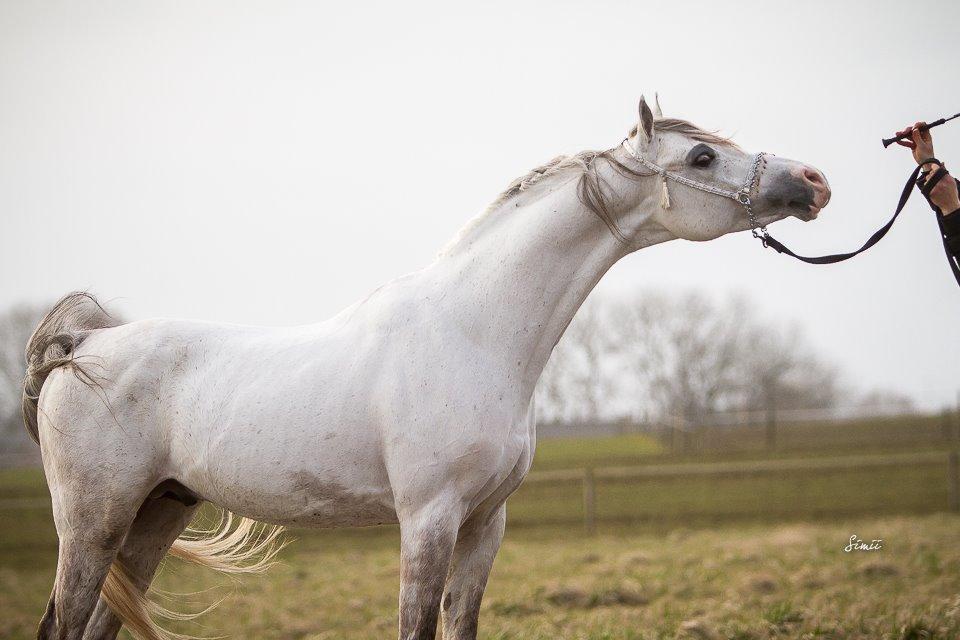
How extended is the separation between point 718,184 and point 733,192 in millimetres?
66

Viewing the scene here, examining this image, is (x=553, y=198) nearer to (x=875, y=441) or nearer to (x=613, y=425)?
(x=875, y=441)

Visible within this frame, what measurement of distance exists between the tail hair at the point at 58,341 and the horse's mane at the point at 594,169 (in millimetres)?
2106

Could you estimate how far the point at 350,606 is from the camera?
288 inches

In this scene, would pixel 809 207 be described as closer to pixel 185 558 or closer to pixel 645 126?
pixel 645 126

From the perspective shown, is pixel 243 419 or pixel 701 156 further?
pixel 243 419

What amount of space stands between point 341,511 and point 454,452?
62 centimetres

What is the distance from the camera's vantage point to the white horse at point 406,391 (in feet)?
10.2

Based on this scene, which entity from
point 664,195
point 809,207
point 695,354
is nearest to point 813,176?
point 809,207

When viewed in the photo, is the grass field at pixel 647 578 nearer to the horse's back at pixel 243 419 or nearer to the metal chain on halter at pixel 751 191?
the horse's back at pixel 243 419

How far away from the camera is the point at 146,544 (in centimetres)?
390

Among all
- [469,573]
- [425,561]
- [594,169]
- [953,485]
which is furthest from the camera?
[953,485]

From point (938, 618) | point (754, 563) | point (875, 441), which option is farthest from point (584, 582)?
point (875, 441)

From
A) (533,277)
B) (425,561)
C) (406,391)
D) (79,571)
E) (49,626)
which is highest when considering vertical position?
(533,277)

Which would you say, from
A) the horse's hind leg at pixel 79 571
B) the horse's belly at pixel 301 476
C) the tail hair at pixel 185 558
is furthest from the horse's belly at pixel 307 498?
the horse's hind leg at pixel 79 571
